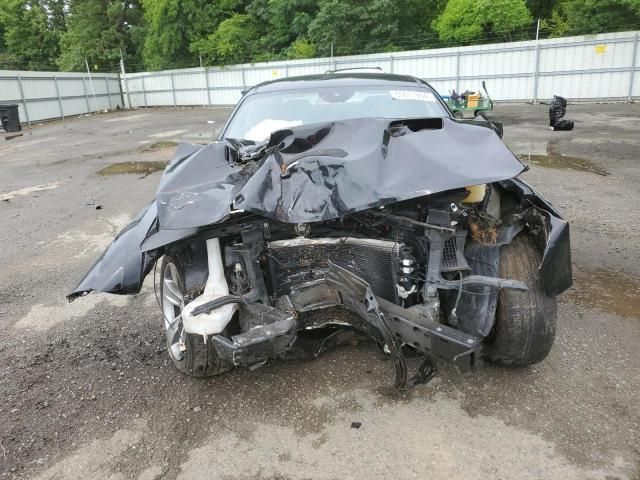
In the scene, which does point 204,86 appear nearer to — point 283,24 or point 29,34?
point 283,24

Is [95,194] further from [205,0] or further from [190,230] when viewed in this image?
[205,0]

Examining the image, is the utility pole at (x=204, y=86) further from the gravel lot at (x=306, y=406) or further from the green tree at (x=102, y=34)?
the gravel lot at (x=306, y=406)

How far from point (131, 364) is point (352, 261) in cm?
162

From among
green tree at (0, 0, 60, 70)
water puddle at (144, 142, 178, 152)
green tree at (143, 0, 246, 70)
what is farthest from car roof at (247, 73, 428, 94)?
green tree at (0, 0, 60, 70)

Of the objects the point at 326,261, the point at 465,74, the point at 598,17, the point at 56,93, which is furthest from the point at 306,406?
the point at 56,93

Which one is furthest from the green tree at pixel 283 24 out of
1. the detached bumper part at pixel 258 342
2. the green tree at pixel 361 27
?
the detached bumper part at pixel 258 342

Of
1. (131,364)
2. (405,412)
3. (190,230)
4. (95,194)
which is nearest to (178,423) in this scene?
(131,364)

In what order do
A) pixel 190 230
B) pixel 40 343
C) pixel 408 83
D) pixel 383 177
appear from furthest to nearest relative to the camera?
pixel 408 83
pixel 40 343
pixel 190 230
pixel 383 177

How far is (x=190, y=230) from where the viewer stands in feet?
7.80

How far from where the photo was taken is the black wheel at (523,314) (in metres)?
2.55

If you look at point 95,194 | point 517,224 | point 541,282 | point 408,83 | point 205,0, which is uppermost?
point 205,0

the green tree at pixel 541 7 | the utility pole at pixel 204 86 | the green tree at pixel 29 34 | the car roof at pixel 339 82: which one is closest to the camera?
the car roof at pixel 339 82

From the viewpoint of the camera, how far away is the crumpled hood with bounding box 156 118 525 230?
2.15m

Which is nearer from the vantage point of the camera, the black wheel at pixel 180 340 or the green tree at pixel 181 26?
the black wheel at pixel 180 340
